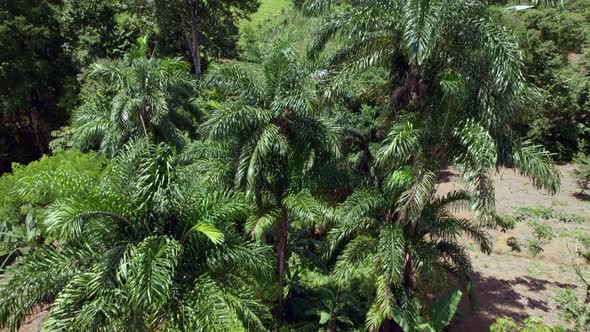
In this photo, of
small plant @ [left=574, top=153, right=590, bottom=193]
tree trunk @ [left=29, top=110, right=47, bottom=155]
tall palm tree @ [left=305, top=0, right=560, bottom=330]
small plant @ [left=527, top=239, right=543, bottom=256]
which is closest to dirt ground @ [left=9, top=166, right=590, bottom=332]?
small plant @ [left=527, top=239, right=543, bottom=256]

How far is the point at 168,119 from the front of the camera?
439 inches

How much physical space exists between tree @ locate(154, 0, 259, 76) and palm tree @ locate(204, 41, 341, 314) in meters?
14.9

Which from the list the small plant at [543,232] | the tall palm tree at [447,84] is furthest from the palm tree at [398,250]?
the small plant at [543,232]

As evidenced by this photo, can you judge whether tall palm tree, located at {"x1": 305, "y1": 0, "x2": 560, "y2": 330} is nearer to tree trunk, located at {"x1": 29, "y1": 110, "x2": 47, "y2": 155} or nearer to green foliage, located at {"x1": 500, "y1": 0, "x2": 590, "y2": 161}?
green foliage, located at {"x1": 500, "y1": 0, "x2": 590, "y2": 161}

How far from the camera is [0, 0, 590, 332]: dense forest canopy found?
5.18 metres

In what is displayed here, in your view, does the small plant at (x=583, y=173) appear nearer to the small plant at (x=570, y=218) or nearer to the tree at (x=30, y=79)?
the small plant at (x=570, y=218)

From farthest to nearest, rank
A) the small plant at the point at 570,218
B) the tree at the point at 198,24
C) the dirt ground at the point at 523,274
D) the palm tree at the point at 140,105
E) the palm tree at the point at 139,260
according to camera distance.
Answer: the tree at the point at 198,24 < the small plant at the point at 570,218 < the dirt ground at the point at 523,274 < the palm tree at the point at 140,105 < the palm tree at the point at 139,260

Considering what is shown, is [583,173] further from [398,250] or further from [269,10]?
[269,10]

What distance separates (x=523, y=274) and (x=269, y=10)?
40673 millimetres

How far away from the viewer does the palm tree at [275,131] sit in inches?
286

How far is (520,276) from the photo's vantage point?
475 inches

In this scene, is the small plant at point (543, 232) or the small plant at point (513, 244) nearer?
the small plant at point (513, 244)

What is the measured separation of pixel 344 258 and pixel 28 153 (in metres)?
21.6

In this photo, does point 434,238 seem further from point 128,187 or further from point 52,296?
point 52,296
